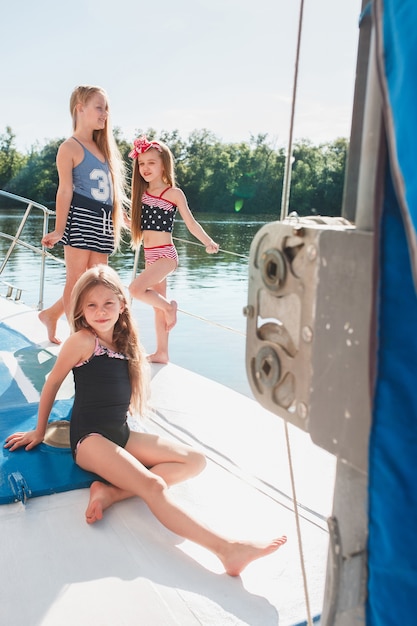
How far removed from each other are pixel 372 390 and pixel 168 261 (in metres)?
2.07

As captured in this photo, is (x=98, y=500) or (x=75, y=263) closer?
(x=98, y=500)

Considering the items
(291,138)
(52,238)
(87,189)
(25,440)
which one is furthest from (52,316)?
(291,138)

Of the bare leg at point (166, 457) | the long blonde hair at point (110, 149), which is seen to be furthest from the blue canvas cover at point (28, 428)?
the long blonde hair at point (110, 149)

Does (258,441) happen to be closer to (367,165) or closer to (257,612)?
(257,612)

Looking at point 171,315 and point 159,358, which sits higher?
point 171,315

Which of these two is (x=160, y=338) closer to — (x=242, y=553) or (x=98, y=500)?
(x=98, y=500)

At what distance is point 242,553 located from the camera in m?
1.25

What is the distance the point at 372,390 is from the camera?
1.83 ft

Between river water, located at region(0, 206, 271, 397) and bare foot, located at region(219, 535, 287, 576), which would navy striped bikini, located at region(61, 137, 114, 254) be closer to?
river water, located at region(0, 206, 271, 397)

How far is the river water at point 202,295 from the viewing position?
20.5ft

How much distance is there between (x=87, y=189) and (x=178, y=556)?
160 centimetres

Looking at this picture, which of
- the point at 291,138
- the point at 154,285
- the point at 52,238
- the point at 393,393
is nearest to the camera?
the point at 393,393

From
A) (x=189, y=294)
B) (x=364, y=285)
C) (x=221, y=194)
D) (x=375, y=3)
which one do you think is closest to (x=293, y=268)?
(x=364, y=285)

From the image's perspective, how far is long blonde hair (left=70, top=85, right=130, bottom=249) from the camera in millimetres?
2441
